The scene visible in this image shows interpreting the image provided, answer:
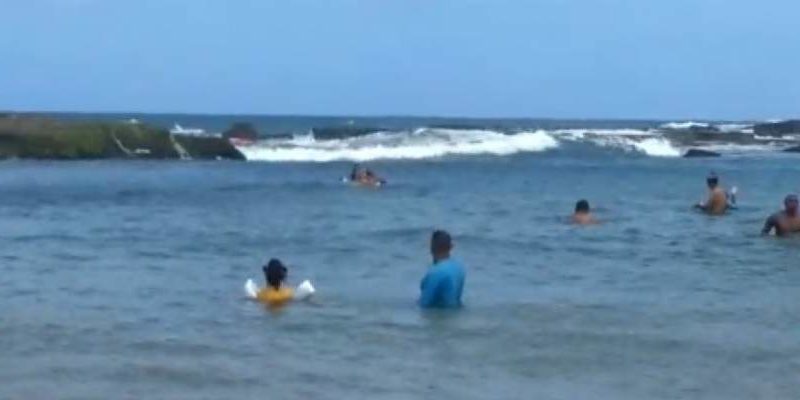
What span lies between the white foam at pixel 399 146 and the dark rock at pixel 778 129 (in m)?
24.2

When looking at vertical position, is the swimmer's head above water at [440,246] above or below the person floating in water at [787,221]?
above

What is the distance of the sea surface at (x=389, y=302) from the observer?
43.2 ft

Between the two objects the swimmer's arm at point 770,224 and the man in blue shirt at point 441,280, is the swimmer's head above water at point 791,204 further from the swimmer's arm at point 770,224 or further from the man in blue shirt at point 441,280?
the man in blue shirt at point 441,280

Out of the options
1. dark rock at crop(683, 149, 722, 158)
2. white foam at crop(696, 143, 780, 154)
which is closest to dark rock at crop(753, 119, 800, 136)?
white foam at crop(696, 143, 780, 154)

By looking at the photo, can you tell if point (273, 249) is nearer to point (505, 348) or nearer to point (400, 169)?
point (505, 348)

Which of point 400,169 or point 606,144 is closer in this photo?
point 400,169

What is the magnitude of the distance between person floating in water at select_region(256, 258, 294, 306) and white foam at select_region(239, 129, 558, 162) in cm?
4882

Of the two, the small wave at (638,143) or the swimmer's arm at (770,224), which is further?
the small wave at (638,143)

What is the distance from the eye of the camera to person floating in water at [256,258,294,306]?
17.5 metres

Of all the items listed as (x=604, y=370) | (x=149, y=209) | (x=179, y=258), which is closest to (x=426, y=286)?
(x=604, y=370)

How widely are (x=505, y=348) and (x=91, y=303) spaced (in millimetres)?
5291

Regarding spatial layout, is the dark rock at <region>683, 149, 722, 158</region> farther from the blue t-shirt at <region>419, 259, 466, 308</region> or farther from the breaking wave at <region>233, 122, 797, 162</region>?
the blue t-shirt at <region>419, 259, 466, 308</region>

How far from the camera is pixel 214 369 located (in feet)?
44.5

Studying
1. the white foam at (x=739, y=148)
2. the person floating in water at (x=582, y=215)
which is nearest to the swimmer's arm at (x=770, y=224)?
the person floating in water at (x=582, y=215)
